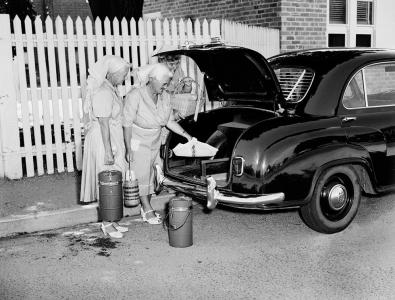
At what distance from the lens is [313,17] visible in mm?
11258

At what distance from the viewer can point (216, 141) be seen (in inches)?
237

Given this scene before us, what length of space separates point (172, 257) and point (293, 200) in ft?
4.01

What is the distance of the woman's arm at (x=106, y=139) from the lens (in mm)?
5176

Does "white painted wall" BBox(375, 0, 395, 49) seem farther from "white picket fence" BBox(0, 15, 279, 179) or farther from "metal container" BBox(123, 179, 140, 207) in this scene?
"metal container" BBox(123, 179, 140, 207)

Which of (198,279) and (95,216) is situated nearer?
(198,279)

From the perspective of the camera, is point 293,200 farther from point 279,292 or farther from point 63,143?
point 63,143

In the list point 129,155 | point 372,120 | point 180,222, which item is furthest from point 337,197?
point 129,155

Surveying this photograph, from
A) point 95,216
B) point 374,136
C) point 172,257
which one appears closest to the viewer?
point 172,257

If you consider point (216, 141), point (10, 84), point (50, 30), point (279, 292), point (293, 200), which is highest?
point (50, 30)

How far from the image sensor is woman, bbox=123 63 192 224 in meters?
5.35

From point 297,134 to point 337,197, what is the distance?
32.2 inches

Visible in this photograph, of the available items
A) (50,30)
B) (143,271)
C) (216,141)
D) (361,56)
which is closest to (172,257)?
(143,271)

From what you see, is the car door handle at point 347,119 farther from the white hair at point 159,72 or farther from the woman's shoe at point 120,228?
the woman's shoe at point 120,228

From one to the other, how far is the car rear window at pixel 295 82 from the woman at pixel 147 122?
3.79ft
